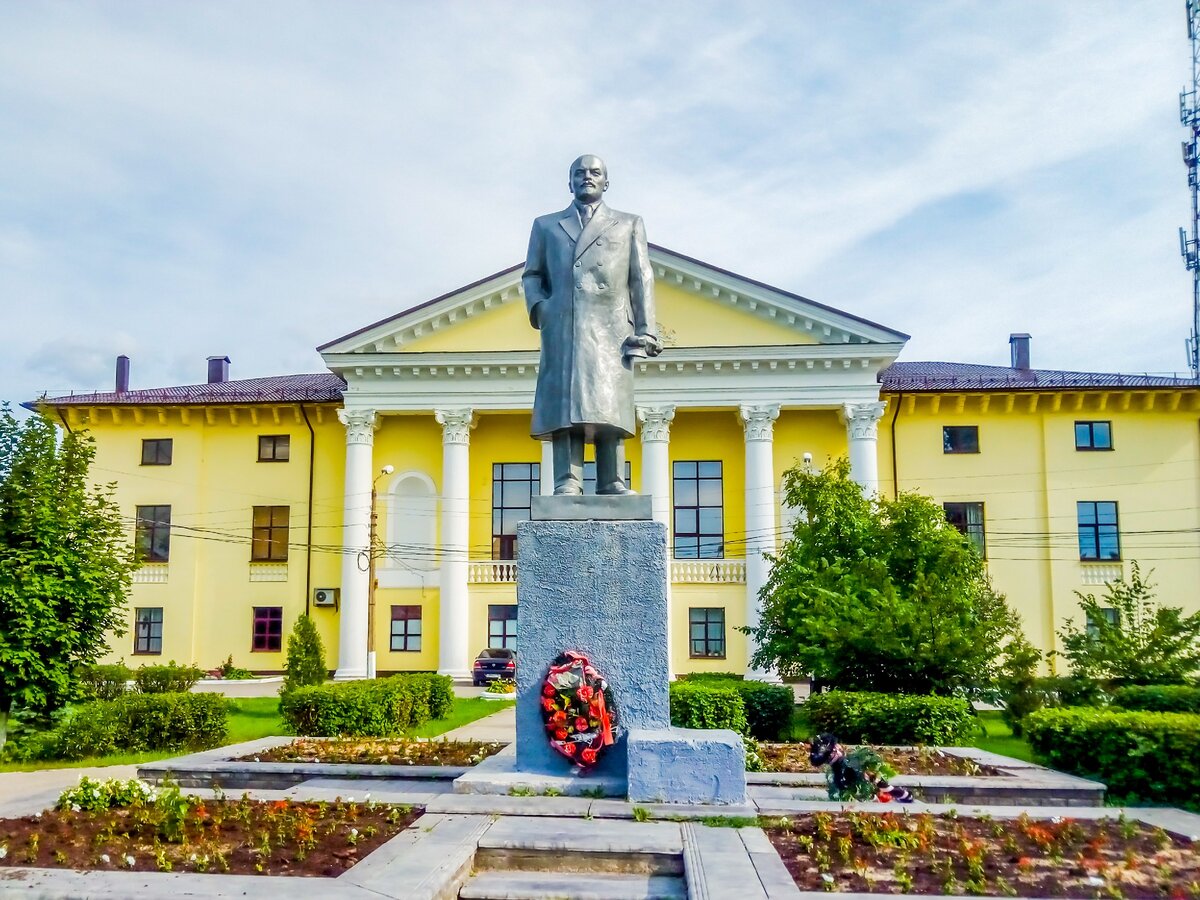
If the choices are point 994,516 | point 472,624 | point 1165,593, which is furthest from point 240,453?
point 1165,593

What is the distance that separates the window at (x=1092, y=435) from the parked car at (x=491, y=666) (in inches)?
775

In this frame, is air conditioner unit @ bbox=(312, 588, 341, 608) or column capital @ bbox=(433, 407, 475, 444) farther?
air conditioner unit @ bbox=(312, 588, 341, 608)

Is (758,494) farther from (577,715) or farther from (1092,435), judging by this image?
(577,715)

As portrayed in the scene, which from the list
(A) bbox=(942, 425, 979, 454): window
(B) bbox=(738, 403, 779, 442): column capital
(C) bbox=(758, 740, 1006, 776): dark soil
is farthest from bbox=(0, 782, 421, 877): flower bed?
(A) bbox=(942, 425, 979, 454): window

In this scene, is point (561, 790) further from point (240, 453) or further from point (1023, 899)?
point (240, 453)

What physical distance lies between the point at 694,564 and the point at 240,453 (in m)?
16.2

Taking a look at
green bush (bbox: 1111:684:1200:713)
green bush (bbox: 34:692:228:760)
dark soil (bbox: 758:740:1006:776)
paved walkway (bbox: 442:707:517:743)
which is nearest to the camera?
dark soil (bbox: 758:740:1006:776)

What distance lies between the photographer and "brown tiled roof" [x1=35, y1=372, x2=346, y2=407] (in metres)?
35.6

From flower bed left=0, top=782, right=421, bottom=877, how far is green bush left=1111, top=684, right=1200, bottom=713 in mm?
10551

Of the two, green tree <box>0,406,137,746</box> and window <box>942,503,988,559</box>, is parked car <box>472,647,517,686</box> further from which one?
green tree <box>0,406,137,746</box>

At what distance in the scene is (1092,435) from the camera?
112ft

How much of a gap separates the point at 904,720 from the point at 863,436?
1992 centimetres

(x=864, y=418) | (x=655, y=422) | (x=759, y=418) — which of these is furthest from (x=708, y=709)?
(x=864, y=418)

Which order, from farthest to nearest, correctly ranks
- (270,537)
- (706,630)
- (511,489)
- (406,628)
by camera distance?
(511,489) < (270,537) < (406,628) < (706,630)
